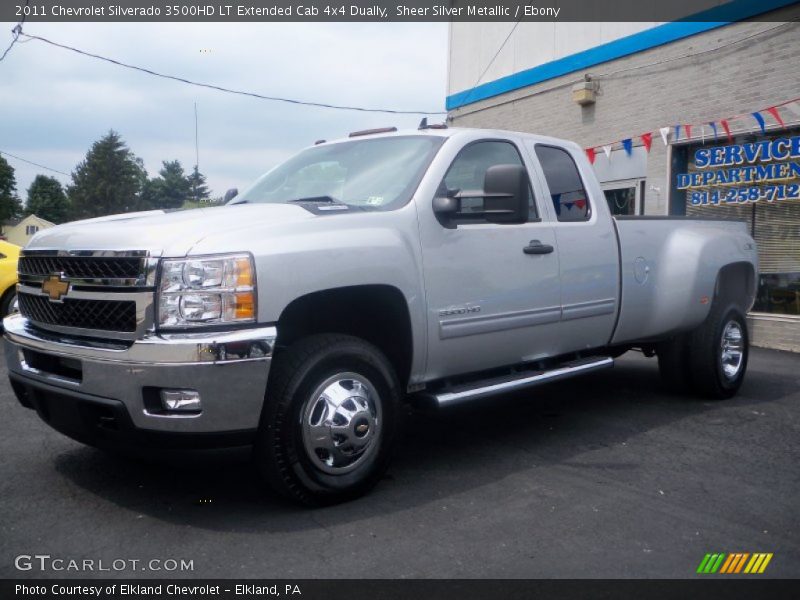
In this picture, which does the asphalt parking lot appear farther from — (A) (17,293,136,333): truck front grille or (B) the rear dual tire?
(A) (17,293,136,333): truck front grille

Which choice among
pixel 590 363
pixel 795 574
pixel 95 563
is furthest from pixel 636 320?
pixel 95 563

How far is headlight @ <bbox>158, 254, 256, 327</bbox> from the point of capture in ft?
10.9

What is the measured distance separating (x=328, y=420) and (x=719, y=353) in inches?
154

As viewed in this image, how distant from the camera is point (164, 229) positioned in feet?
11.5

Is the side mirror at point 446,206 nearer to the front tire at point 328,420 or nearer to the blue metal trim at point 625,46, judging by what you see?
the front tire at point 328,420

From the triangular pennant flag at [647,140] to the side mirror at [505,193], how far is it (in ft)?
24.6

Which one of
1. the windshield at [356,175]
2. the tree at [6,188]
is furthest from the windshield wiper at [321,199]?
the tree at [6,188]

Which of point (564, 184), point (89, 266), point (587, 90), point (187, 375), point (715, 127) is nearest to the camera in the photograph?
point (187, 375)

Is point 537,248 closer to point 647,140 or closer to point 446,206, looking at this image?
point 446,206

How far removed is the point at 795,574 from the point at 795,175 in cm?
737

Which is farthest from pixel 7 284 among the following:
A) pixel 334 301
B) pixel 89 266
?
pixel 334 301

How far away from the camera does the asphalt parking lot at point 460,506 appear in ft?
10.5

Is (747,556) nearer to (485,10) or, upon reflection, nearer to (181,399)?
(181,399)

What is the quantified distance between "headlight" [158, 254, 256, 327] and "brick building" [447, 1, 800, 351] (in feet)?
26.8
